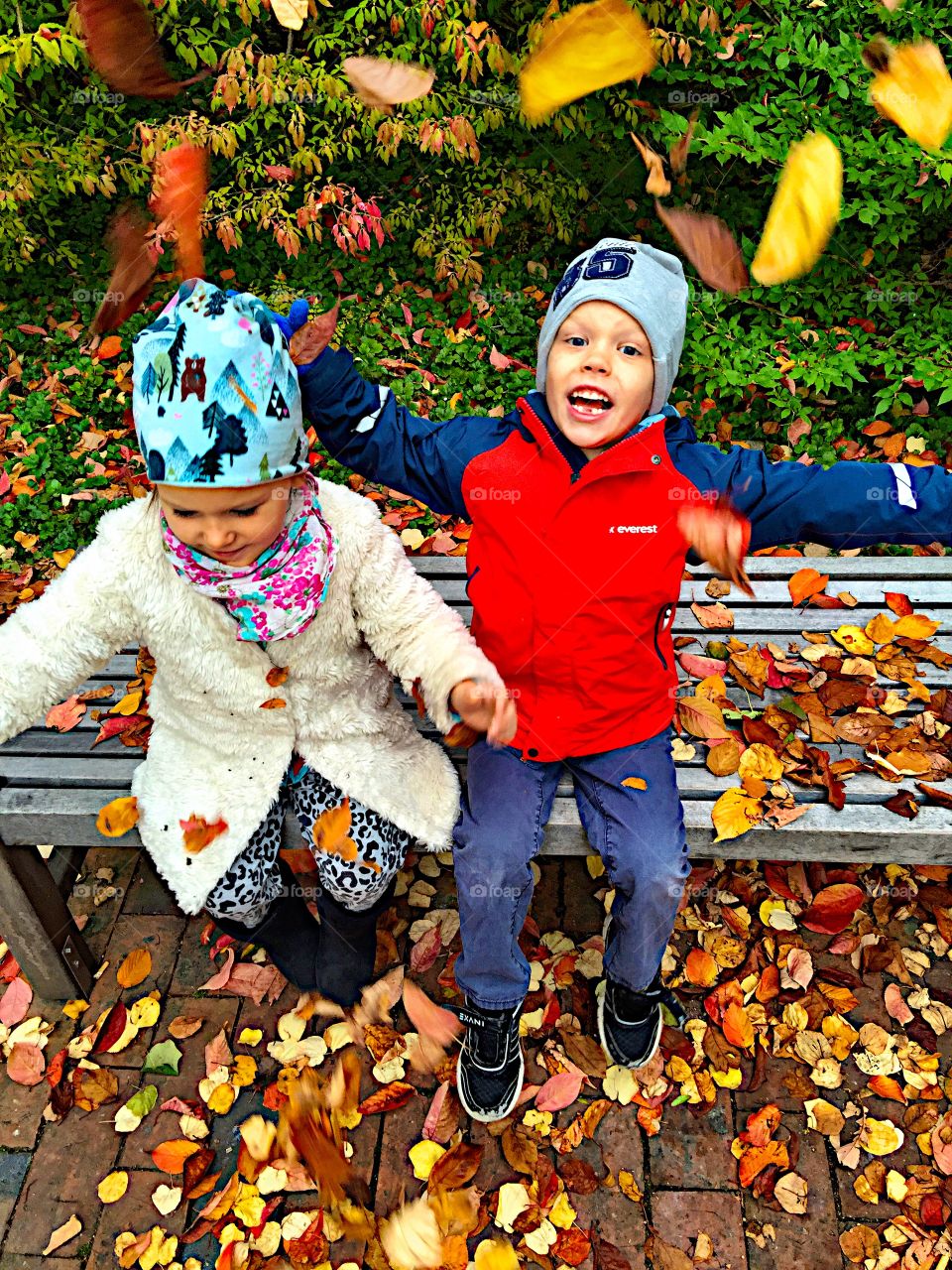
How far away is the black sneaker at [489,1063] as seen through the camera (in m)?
2.21

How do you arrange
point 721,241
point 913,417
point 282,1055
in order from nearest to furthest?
1. point 282,1055
2. point 913,417
3. point 721,241

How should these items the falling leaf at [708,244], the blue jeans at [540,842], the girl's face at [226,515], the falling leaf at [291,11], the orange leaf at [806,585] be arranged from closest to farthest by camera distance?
the girl's face at [226,515] < the blue jeans at [540,842] < the orange leaf at [806,585] < the falling leaf at [291,11] < the falling leaf at [708,244]

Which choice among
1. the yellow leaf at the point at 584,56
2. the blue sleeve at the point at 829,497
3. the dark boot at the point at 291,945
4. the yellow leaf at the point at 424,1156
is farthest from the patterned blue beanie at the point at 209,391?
the yellow leaf at the point at 584,56

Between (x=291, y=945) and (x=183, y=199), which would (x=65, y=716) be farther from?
(x=183, y=199)

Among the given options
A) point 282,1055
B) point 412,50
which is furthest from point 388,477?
point 412,50

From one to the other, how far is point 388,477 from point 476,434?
23 centimetres

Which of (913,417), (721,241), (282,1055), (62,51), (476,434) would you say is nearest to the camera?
(476,434)

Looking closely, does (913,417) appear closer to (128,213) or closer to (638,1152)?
(638,1152)

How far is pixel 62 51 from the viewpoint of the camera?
12.0ft

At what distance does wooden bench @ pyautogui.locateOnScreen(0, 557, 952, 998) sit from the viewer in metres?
2.14

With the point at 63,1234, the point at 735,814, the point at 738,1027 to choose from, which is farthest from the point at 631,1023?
the point at 63,1234

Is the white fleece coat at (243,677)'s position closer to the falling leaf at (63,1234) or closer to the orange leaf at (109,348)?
the falling leaf at (63,1234)

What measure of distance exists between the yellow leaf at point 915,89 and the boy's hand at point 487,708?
131 inches

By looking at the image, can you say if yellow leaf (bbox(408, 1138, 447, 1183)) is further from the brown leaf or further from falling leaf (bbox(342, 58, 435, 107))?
falling leaf (bbox(342, 58, 435, 107))
